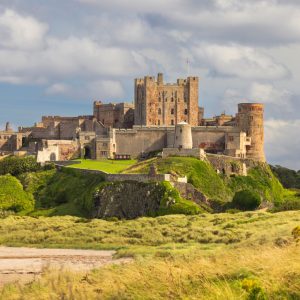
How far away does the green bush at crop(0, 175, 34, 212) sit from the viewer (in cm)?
7231

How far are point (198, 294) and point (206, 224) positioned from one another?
1329 inches

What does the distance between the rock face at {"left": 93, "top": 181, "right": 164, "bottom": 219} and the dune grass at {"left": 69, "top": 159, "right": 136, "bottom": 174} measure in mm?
5335

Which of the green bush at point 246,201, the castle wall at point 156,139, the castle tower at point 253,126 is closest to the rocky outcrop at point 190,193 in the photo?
the green bush at point 246,201

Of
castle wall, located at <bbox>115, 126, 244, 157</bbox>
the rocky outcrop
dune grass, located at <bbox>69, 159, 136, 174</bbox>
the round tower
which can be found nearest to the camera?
the rocky outcrop

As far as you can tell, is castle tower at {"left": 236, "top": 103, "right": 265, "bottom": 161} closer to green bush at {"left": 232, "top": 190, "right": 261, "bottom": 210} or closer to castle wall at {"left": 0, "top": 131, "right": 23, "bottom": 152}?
green bush at {"left": 232, "top": 190, "right": 261, "bottom": 210}

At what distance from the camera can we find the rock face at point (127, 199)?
211ft

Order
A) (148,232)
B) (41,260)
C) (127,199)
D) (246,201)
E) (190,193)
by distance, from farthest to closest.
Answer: (190,193)
(127,199)
(246,201)
(148,232)
(41,260)

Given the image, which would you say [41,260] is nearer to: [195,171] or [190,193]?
[190,193]

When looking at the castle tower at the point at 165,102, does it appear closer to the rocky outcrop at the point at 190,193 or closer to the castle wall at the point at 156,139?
the castle wall at the point at 156,139

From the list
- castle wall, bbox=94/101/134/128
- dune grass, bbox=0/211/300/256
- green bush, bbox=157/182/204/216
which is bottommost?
dune grass, bbox=0/211/300/256

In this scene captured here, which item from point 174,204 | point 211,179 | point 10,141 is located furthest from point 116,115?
point 174,204

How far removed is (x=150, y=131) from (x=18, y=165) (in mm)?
16820

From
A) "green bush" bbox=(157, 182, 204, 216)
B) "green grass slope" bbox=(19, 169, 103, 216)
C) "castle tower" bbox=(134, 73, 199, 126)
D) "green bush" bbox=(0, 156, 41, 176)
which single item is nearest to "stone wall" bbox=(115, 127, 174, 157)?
"castle tower" bbox=(134, 73, 199, 126)

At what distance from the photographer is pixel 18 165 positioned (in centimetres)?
8381
